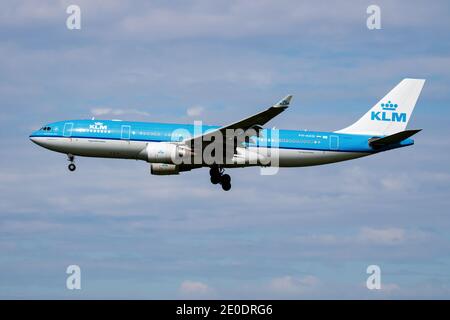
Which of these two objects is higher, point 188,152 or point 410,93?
point 410,93

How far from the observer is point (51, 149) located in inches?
2239

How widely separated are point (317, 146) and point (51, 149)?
52.4 ft

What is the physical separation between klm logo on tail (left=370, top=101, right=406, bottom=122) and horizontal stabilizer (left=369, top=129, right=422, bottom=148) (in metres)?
2.92

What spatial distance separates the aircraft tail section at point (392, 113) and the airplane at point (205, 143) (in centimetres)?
55

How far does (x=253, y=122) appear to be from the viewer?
2018 inches

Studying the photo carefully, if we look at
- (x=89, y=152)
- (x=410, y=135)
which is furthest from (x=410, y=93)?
(x=89, y=152)

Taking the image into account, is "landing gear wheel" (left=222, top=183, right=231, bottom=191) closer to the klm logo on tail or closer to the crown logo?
the klm logo on tail

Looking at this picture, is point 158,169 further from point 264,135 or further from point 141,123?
point 264,135

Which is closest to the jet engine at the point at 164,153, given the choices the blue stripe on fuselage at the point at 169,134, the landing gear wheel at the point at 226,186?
the blue stripe on fuselage at the point at 169,134

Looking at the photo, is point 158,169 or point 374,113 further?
point 374,113

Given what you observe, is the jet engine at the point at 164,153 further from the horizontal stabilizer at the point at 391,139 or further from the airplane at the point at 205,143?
the horizontal stabilizer at the point at 391,139

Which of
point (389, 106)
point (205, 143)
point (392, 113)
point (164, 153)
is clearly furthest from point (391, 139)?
point (164, 153)

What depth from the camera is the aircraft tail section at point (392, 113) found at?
59.9 m

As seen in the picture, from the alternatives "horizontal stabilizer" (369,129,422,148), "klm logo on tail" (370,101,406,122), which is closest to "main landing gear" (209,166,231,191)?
"horizontal stabilizer" (369,129,422,148)
